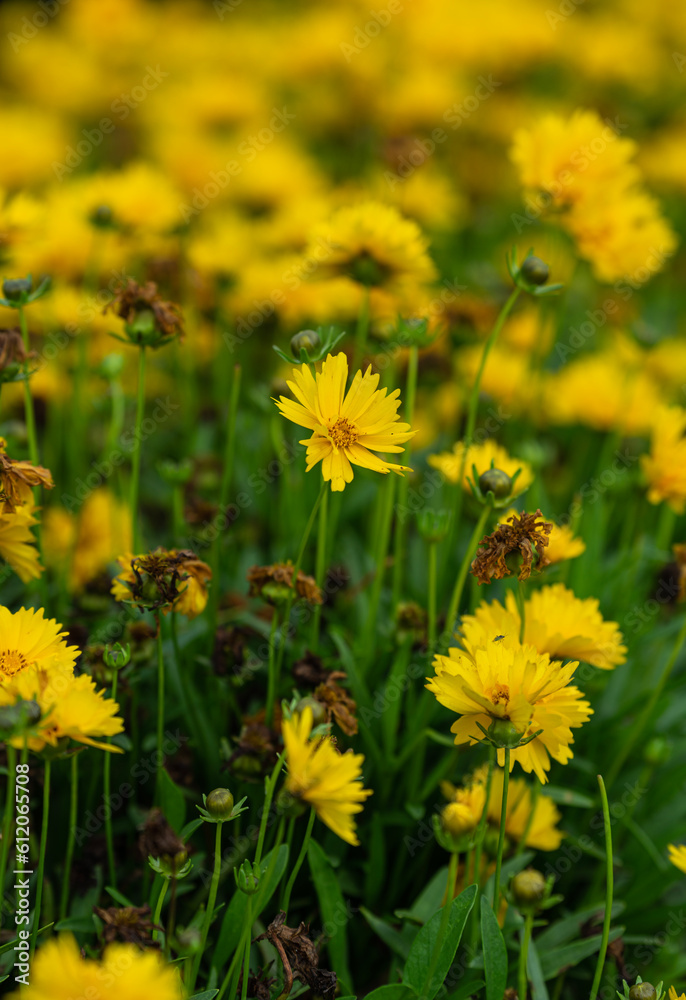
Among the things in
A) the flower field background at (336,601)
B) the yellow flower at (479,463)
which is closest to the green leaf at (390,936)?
the flower field background at (336,601)

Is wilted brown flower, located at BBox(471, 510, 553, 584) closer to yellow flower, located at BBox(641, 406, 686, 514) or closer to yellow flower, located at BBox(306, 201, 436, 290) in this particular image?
yellow flower, located at BBox(641, 406, 686, 514)

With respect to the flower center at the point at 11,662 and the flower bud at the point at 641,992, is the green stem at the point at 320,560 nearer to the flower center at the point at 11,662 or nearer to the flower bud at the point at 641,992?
the flower center at the point at 11,662

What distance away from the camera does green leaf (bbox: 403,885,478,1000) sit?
1018 millimetres

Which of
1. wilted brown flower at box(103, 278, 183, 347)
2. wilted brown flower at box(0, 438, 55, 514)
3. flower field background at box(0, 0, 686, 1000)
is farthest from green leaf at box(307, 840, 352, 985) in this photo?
wilted brown flower at box(103, 278, 183, 347)

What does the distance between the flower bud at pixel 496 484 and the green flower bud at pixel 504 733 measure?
30 centimetres

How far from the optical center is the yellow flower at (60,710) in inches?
33.1

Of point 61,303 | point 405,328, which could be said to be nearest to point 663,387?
point 405,328

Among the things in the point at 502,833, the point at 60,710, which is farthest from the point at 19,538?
the point at 502,833

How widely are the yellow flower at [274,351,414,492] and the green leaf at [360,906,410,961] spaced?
Result: 587 millimetres

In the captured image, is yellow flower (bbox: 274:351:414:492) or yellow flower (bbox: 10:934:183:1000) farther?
yellow flower (bbox: 274:351:414:492)

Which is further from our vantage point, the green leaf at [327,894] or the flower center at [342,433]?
the green leaf at [327,894]

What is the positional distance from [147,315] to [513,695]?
2.21ft

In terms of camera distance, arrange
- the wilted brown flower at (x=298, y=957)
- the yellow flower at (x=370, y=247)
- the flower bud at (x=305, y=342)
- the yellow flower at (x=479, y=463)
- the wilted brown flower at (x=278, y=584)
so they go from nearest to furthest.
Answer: the wilted brown flower at (x=298, y=957) → the flower bud at (x=305, y=342) → the wilted brown flower at (x=278, y=584) → the yellow flower at (x=479, y=463) → the yellow flower at (x=370, y=247)

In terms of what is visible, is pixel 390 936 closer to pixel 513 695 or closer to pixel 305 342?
pixel 513 695
